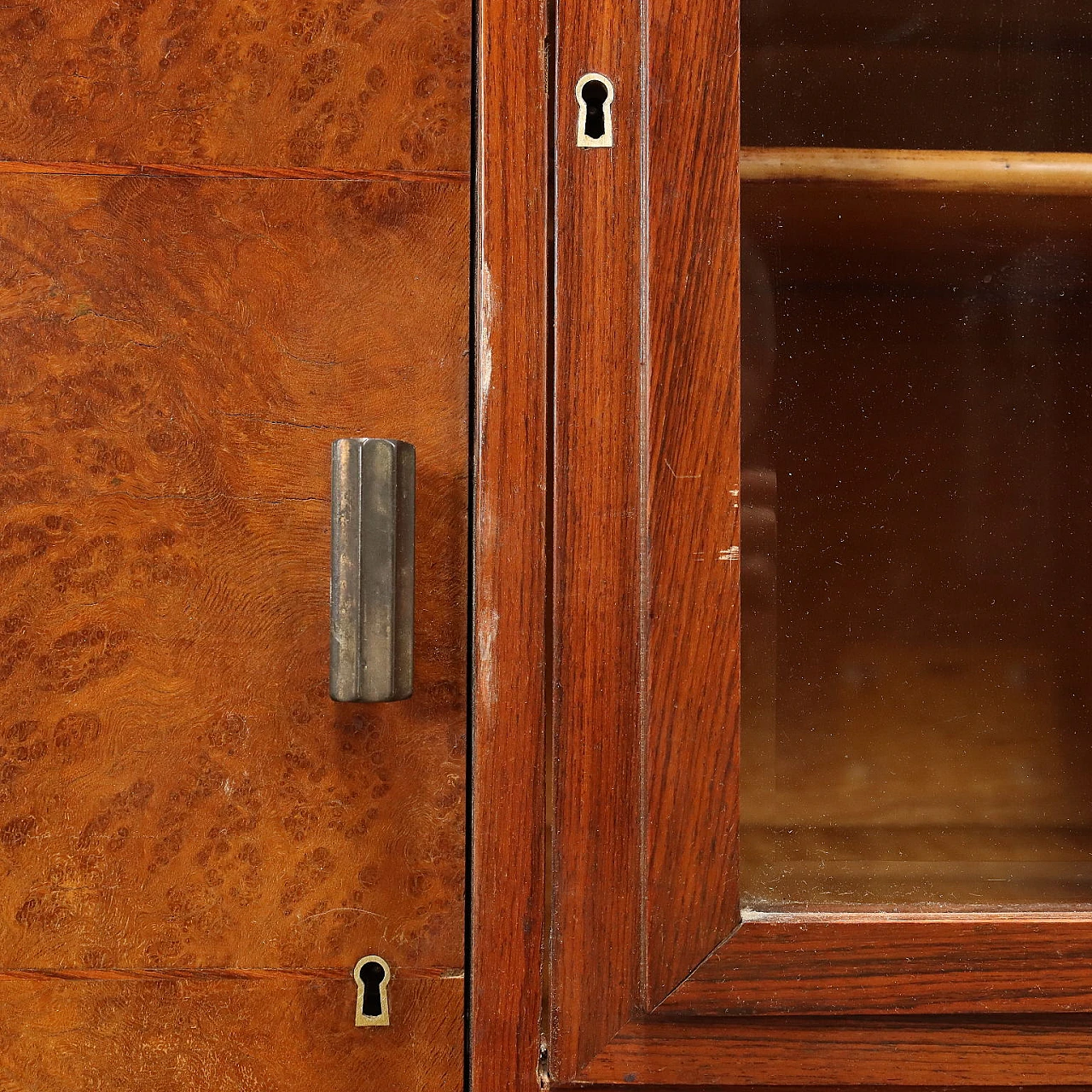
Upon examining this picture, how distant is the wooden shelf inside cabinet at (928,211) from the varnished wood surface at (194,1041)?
13.6 inches

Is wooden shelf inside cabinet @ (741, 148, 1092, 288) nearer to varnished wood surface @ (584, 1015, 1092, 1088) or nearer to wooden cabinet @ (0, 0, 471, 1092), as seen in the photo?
wooden cabinet @ (0, 0, 471, 1092)

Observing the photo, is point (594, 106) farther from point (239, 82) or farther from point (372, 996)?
point (372, 996)

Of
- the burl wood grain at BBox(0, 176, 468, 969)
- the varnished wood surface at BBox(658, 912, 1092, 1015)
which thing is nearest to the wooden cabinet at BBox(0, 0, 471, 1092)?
the burl wood grain at BBox(0, 176, 468, 969)

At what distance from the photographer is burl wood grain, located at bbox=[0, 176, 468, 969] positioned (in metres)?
0.35

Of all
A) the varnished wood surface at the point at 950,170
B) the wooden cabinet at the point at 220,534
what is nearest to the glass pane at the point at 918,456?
the varnished wood surface at the point at 950,170

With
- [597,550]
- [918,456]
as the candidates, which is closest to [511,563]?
[597,550]

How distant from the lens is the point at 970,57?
0.36m

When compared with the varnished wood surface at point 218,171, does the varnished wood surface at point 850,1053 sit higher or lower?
lower

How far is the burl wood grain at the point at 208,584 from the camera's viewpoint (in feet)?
1.16

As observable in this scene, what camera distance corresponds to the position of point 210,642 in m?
0.36

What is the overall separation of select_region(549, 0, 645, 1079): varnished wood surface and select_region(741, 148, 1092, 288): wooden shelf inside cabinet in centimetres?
7

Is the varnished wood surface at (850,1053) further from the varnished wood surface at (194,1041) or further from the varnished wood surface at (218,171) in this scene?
the varnished wood surface at (218,171)

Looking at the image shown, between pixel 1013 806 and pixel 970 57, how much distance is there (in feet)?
0.99

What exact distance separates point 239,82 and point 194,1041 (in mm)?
382
